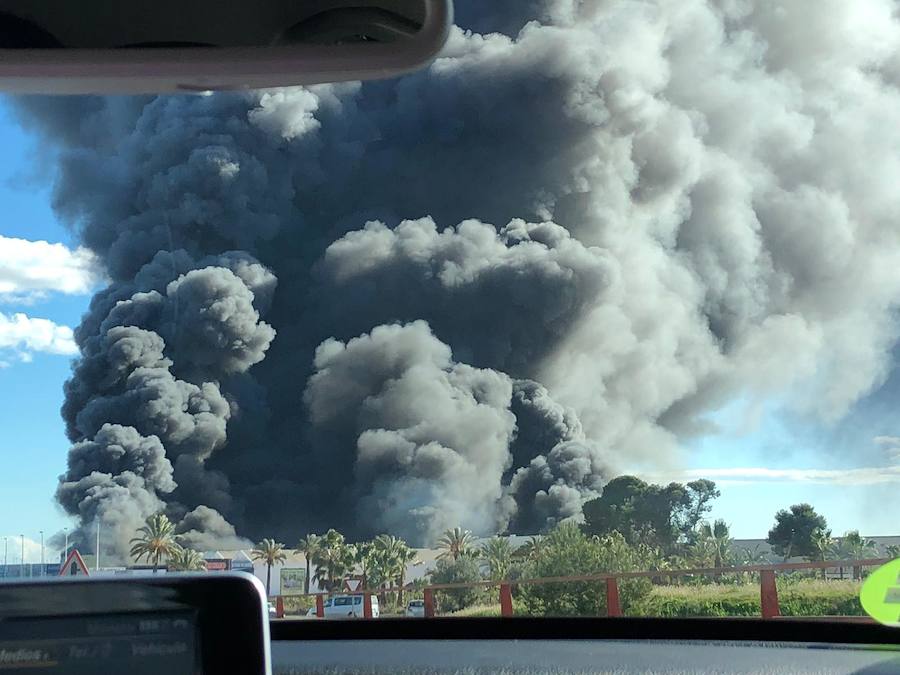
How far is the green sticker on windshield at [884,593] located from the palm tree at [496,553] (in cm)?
292

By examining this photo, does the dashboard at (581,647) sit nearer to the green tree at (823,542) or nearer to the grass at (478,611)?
the grass at (478,611)

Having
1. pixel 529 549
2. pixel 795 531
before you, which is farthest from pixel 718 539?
pixel 529 549

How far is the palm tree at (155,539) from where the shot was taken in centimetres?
782

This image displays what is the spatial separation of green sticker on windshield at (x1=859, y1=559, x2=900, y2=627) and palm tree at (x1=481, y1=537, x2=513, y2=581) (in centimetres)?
292

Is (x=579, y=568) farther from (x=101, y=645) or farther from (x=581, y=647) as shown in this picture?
(x=101, y=645)

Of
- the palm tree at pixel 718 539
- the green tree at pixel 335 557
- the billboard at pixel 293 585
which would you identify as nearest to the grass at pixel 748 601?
the billboard at pixel 293 585

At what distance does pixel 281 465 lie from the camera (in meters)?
14.9

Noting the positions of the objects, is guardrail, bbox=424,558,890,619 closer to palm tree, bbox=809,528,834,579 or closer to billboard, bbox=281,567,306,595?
billboard, bbox=281,567,306,595

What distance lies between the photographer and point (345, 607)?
263 cm

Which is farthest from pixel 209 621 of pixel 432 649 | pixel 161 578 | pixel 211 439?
pixel 211 439

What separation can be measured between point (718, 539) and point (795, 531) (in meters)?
0.51

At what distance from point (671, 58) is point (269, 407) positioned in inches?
361

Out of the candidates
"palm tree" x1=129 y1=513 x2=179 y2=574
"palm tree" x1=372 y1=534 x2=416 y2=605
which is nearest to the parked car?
"palm tree" x1=372 y1=534 x2=416 y2=605

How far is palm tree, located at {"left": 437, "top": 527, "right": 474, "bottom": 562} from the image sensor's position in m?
6.07
